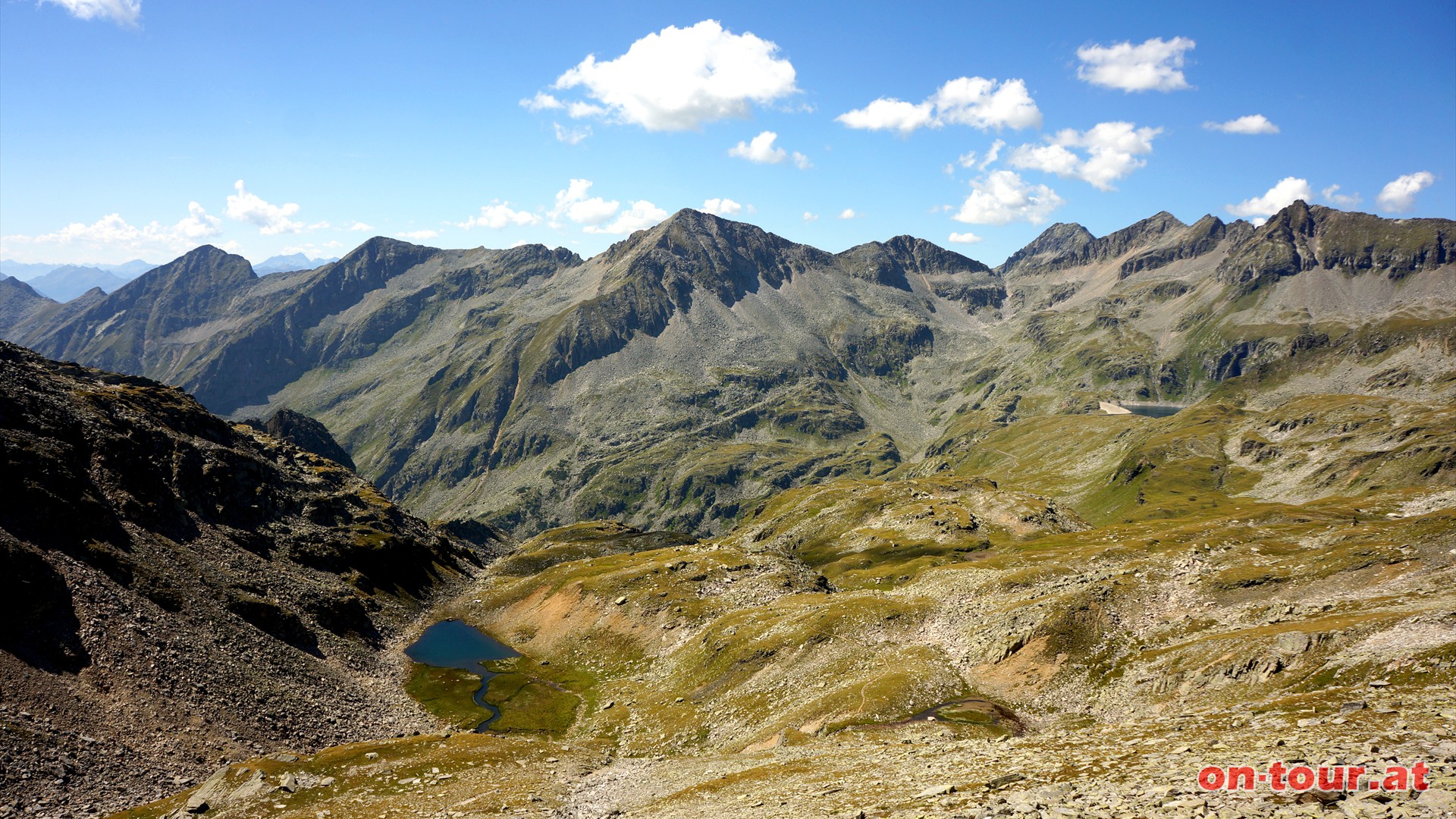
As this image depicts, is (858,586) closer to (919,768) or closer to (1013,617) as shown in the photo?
(1013,617)

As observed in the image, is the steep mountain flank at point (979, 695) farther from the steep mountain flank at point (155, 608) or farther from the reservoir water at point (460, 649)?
the steep mountain flank at point (155, 608)

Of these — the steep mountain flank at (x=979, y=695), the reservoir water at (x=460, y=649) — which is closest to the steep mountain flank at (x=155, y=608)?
the reservoir water at (x=460, y=649)

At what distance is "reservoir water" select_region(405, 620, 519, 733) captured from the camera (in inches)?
5005

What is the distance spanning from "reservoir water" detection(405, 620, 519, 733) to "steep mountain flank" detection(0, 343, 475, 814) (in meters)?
7.92

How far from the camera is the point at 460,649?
5468 inches

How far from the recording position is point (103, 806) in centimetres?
5856

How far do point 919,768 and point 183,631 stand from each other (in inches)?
3479

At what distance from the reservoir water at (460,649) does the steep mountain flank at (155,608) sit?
26.0 ft

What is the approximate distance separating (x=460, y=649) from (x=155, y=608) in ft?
193

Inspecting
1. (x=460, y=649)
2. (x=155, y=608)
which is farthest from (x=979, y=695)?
(x=460, y=649)

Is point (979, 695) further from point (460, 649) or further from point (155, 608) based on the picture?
point (460, 649)

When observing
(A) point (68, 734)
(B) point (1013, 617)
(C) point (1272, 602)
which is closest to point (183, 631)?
(A) point (68, 734)

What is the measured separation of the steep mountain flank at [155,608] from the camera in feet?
214

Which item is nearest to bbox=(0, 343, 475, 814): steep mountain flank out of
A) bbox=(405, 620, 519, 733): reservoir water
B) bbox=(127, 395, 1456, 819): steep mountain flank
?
bbox=(405, 620, 519, 733): reservoir water
